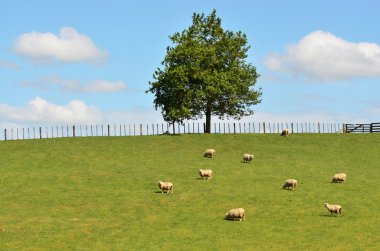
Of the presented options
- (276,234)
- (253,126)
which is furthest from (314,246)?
(253,126)

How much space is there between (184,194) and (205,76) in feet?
131

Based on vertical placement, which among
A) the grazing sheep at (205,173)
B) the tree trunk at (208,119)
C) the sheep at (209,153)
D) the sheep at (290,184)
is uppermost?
the tree trunk at (208,119)

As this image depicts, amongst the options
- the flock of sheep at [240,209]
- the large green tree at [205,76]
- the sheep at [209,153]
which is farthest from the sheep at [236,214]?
the large green tree at [205,76]

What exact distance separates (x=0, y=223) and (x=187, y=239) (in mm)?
12994

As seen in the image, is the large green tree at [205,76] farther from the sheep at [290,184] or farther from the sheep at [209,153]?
the sheep at [290,184]

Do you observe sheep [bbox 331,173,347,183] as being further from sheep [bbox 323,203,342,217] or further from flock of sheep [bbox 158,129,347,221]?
sheep [bbox 323,203,342,217]

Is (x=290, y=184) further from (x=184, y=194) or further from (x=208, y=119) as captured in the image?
(x=208, y=119)

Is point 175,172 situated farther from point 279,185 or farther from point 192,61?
point 192,61

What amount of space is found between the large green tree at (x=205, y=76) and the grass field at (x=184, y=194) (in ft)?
28.6

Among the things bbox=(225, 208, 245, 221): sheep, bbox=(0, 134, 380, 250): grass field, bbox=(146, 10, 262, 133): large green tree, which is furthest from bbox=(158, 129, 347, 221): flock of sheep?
bbox=(146, 10, 262, 133): large green tree

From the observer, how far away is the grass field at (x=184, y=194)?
35.7 meters

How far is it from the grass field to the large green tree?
8.72 m

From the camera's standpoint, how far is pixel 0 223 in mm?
39906

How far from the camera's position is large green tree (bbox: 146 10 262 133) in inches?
3378
